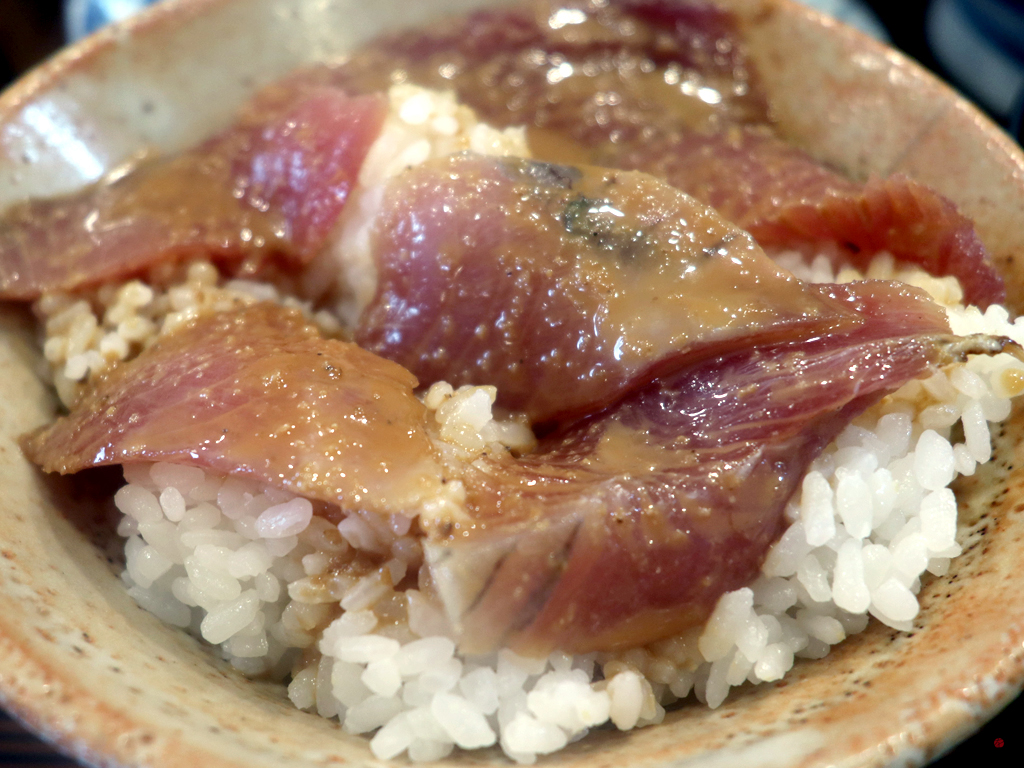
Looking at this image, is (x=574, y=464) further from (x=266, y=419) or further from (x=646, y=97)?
(x=646, y=97)

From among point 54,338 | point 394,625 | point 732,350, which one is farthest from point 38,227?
point 732,350

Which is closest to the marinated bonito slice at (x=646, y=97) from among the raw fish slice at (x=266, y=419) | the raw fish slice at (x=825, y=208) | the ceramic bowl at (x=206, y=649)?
the raw fish slice at (x=825, y=208)

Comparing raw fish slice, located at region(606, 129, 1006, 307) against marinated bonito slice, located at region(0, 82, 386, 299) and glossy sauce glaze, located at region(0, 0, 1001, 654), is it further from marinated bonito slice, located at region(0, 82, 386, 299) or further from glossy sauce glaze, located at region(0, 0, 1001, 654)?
marinated bonito slice, located at region(0, 82, 386, 299)

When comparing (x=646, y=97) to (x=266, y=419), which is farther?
(x=646, y=97)

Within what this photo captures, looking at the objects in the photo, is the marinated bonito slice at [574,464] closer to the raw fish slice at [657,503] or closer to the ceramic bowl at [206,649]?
the raw fish slice at [657,503]

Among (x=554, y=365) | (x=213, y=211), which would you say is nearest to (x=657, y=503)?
(x=554, y=365)

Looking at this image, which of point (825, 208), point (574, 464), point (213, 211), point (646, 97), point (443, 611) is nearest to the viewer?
point (443, 611)

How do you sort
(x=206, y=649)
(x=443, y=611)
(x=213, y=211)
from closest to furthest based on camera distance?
(x=443, y=611) → (x=206, y=649) → (x=213, y=211)

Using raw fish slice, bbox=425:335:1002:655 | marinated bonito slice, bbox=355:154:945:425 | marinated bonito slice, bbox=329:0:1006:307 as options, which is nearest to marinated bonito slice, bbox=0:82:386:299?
marinated bonito slice, bbox=355:154:945:425

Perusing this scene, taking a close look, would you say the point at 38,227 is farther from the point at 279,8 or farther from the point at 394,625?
the point at 394,625
